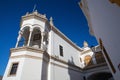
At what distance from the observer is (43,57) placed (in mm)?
12477

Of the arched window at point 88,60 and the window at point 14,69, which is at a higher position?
the arched window at point 88,60

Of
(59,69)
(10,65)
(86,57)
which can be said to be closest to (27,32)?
(10,65)

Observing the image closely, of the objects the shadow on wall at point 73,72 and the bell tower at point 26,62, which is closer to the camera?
the bell tower at point 26,62

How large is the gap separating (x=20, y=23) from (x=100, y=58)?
15060 mm

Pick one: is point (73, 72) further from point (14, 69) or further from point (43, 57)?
point (14, 69)

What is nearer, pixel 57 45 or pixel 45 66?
pixel 45 66

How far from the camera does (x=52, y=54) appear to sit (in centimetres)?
1459

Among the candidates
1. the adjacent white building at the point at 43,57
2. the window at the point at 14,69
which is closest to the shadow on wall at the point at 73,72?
the adjacent white building at the point at 43,57

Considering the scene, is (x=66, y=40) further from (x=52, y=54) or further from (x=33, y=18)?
(x=33, y=18)

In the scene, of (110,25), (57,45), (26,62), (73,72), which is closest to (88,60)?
(73,72)

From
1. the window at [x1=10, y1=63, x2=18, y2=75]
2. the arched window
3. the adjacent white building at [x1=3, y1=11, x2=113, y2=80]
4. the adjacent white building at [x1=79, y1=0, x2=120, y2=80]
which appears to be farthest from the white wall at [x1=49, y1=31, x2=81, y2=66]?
the adjacent white building at [x1=79, y1=0, x2=120, y2=80]

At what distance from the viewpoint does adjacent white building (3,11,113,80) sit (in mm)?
11102

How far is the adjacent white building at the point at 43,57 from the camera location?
1110cm

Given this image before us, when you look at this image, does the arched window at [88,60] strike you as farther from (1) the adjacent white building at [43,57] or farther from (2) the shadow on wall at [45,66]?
(2) the shadow on wall at [45,66]
